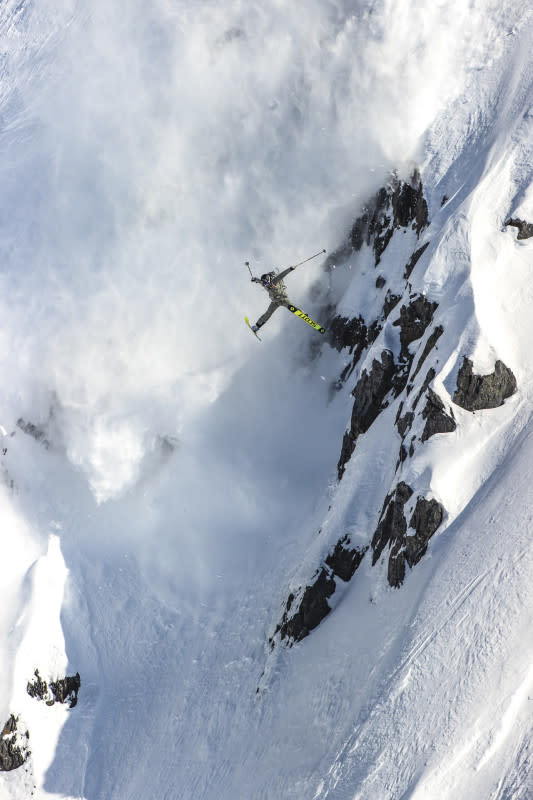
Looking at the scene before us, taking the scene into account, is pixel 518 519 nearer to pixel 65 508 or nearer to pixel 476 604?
pixel 476 604

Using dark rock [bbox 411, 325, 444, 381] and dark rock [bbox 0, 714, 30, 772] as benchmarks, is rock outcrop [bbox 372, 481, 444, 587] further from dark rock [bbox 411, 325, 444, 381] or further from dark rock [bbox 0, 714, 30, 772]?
dark rock [bbox 0, 714, 30, 772]

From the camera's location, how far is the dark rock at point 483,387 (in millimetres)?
28781

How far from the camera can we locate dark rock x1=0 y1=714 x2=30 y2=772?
3894cm

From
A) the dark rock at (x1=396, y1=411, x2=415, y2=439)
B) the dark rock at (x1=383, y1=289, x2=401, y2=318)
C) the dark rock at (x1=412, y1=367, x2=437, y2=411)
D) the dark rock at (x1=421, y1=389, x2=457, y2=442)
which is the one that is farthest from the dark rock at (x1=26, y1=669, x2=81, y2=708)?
the dark rock at (x1=383, y1=289, x2=401, y2=318)

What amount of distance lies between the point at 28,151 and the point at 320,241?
23.0 metres

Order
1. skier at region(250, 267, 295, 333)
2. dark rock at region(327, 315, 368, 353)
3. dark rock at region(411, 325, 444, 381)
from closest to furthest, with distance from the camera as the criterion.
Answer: dark rock at region(411, 325, 444, 381) < skier at region(250, 267, 295, 333) < dark rock at region(327, 315, 368, 353)

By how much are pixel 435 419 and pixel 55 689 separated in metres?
25.9

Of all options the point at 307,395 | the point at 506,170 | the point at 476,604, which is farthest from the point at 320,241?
the point at 476,604

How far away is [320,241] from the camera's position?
41.2 m

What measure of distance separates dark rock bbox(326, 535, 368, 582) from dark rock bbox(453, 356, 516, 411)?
797cm

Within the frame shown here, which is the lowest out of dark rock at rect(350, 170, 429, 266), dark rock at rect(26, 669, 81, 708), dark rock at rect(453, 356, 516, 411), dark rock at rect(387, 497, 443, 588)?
dark rock at rect(387, 497, 443, 588)

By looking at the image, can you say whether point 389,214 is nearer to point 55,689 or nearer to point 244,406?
point 244,406

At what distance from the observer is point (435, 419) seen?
29172 millimetres

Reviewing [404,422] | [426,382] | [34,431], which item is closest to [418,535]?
[404,422]
